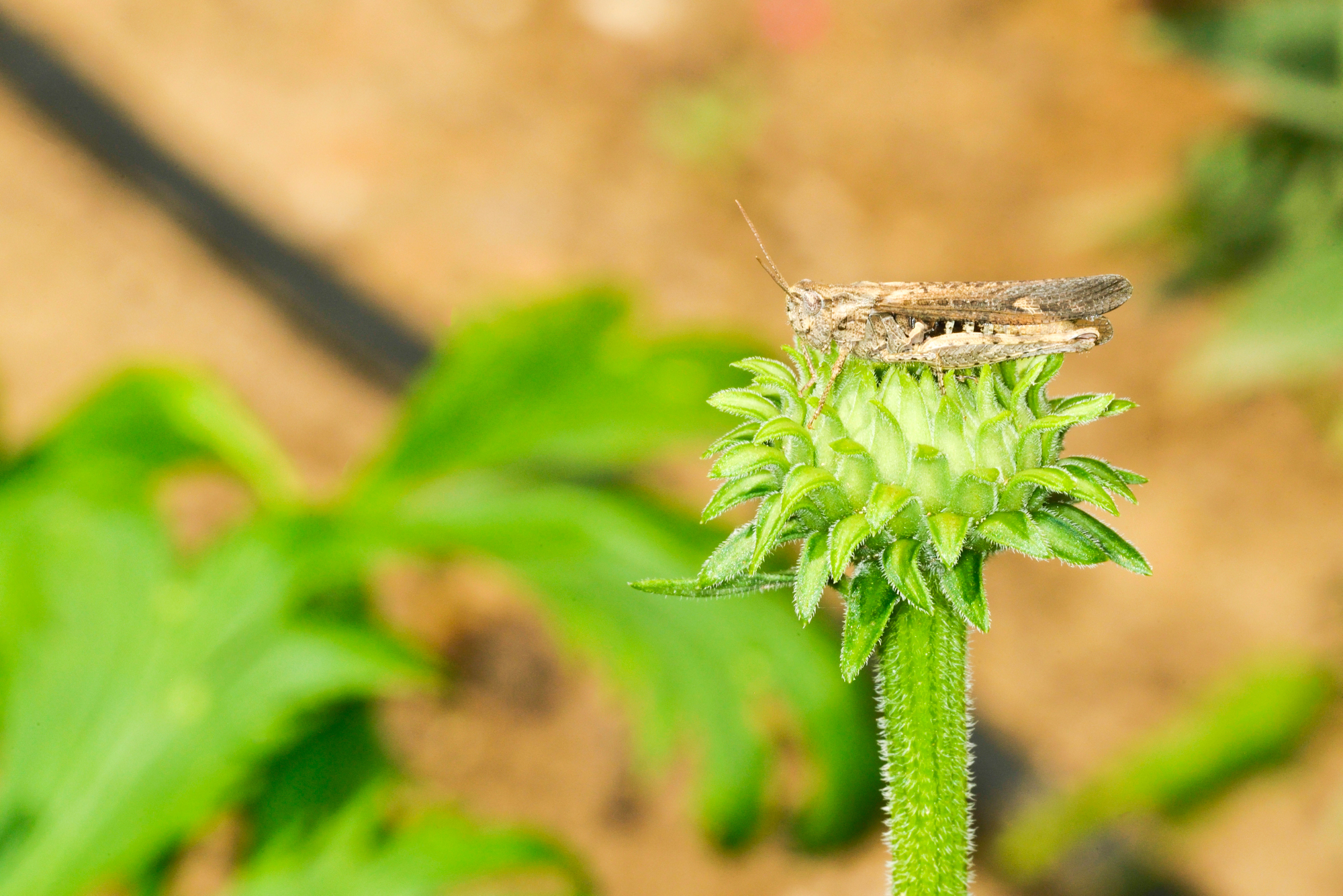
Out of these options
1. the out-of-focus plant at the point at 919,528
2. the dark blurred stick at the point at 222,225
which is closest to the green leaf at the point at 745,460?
the out-of-focus plant at the point at 919,528

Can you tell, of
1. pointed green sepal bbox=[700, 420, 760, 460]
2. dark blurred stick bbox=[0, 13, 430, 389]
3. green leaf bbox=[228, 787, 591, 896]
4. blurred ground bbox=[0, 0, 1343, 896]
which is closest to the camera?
pointed green sepal bbox=[700, 420, 760, 460]

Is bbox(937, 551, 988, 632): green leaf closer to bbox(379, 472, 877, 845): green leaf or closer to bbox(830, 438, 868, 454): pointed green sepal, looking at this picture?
bbox(830, 438, 868, 454): pointed green sepal

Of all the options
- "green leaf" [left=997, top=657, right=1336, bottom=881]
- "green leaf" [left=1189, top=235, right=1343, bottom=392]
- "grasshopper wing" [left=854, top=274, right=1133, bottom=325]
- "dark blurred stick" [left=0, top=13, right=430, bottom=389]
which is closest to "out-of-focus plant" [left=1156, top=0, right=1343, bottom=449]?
"green leaf" [left=1189, top=235, right=1343, bottom=392]

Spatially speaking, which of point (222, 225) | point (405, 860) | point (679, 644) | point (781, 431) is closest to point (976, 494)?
point (781, 431)

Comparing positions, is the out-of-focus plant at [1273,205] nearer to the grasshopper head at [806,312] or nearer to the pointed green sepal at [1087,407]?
the grasshopper head at [806,312]

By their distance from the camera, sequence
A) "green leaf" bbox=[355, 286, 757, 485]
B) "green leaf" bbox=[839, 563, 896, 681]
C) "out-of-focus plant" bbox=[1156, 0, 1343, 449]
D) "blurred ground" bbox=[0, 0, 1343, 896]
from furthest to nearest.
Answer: "out-of-focus plant" bbox=[1156, 0, 1343, 449] < "blurred ground" bbox=[0, 0, 1343, 896] < "green leaf" bbox=[355, 286, 757, 485] < "green leaf" bbox=[839, 563, 896, 681]

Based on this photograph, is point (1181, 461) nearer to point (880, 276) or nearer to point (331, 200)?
point (880, 276)

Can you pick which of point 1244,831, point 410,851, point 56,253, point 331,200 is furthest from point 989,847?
point 56,253
